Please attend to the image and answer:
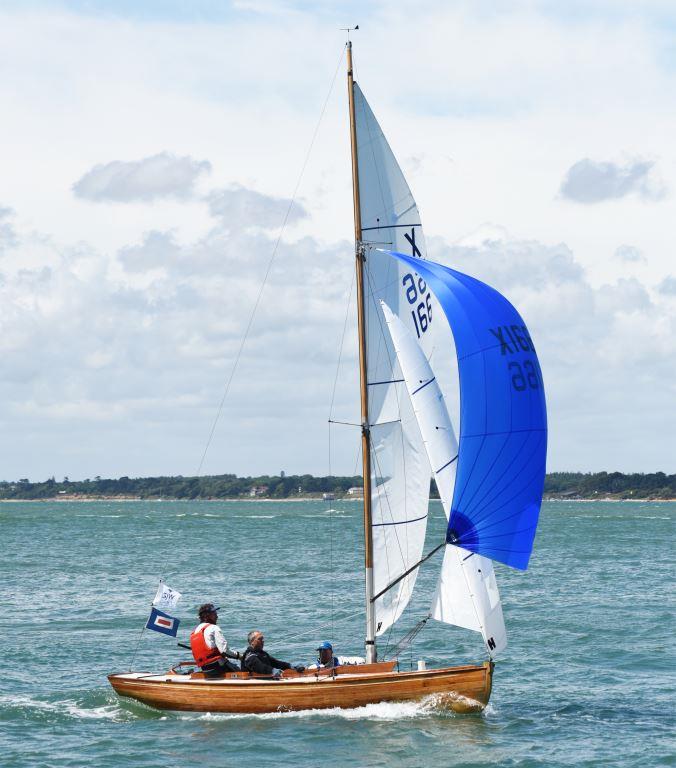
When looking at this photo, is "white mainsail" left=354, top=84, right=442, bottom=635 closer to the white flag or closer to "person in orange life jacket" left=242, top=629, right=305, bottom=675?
"person in orange life jacket" left=242, top=629, right=305, bottom=675

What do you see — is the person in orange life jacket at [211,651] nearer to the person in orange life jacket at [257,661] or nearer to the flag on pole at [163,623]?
the person in orange life jacket at [257,661]

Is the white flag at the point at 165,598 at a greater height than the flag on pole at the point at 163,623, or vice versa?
the white flag at the point at 165,598

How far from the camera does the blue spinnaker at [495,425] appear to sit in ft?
67.3

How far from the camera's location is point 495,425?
20.5 metres

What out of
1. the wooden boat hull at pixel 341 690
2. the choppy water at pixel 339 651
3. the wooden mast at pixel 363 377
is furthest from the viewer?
the wooden mast at pixel 363 377

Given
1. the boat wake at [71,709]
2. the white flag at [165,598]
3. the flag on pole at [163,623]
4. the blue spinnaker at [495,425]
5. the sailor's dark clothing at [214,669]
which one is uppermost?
the blue spinnaker at [495,425]

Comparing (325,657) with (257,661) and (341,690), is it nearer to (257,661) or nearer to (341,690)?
(341,690)

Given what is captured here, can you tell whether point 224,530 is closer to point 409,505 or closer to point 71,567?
point 71,567

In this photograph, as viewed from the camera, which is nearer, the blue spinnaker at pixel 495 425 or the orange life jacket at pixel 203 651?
the blue spinnaker at pixel 495 425

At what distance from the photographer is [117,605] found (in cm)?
3953

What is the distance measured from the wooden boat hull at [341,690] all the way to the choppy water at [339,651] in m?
0.23

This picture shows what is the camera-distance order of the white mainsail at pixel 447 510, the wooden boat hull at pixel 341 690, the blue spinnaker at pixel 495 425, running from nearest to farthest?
the blue spinnaker at pixel 495 425 < the wooden boat hull at pixel 341 690 < the white mainsail at pixel 447 510

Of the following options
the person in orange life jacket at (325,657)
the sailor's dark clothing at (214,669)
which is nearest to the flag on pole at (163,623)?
the sailor's dark clothing at (214,669)

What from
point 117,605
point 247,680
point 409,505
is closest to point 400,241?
point 409,505
